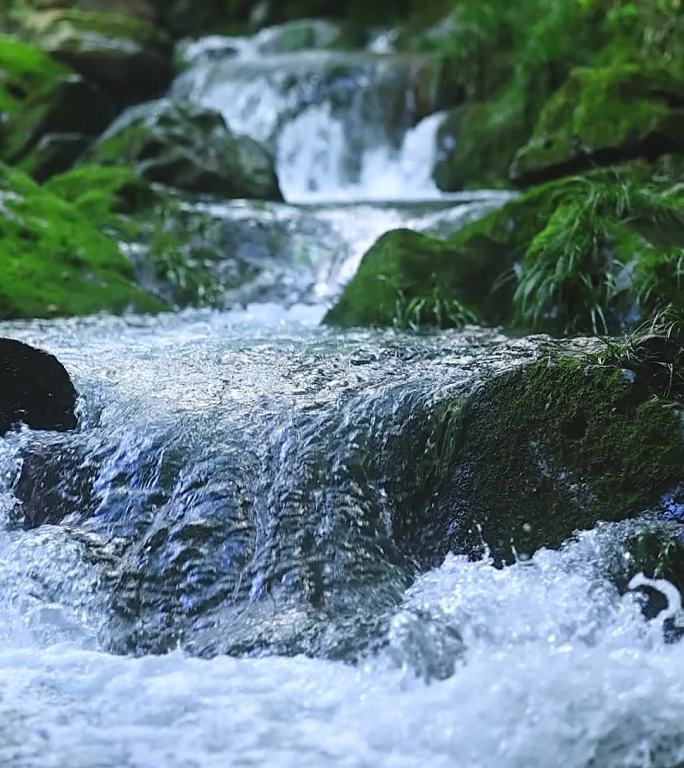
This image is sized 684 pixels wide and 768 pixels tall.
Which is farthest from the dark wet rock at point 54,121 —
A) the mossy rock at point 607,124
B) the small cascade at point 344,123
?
the mossy rock at point 607,124

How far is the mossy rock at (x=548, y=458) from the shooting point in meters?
3.03

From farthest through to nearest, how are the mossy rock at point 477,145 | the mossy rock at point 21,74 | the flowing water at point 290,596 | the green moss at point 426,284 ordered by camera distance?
the mossy rock at point 21,74, the mossy rock at point 477,145, the green moss at point 426,284, the flowing water at point 290,596

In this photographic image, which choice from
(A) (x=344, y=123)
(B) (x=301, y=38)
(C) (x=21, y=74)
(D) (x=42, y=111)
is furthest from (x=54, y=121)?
(B) (x=301, y=38)

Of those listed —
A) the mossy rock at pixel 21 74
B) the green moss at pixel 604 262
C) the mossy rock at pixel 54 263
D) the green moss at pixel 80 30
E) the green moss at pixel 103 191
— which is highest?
the green moss at pixel 80 30

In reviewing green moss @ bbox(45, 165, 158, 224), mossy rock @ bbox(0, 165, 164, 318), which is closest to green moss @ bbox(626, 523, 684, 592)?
mossy rock @ bbox(0, 165, 164, 318)

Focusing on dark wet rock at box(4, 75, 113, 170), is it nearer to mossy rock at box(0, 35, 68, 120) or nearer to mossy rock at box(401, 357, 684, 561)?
mossy rock at box(0, 35, 68, 120)

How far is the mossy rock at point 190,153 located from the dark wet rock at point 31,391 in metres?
5.30

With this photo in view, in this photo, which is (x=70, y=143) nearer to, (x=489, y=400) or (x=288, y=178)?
(x=288, y=178)

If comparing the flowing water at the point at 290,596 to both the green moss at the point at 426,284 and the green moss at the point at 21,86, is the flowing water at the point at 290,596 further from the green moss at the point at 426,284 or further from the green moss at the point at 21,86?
the green moss at the point at 21,86

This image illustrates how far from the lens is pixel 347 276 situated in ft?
22.5

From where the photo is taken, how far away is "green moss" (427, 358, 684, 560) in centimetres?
303

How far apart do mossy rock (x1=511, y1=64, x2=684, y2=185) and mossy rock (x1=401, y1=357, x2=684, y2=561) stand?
4157 millimetres

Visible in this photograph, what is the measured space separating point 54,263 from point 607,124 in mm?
4462

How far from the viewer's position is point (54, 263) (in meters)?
6.38
